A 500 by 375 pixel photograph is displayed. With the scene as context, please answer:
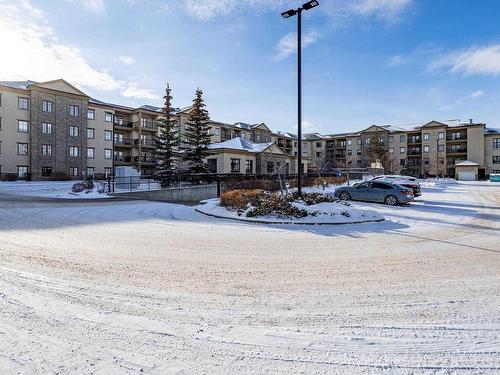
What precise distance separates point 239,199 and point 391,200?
1019 cm

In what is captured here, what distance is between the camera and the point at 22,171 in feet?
139

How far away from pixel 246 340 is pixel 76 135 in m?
52.4

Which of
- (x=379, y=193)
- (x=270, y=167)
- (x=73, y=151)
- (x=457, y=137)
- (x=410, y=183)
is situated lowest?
(x=379, y=193)

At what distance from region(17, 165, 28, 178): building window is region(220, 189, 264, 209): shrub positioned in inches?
1537

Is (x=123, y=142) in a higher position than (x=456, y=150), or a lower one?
lower

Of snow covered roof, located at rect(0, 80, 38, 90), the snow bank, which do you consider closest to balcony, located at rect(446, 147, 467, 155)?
the snow bank

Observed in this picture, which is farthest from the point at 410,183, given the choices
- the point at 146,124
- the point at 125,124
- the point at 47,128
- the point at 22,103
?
the point at 125,124

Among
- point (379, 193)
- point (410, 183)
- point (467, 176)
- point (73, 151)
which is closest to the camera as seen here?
point (379, 193)

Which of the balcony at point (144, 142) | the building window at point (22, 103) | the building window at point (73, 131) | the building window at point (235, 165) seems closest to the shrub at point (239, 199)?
the building window at point (235, 165)

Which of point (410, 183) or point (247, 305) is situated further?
point (410, 183)

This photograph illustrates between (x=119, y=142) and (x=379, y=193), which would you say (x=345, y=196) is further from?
(x=119, y=142)

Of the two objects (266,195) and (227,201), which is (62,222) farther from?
(266,195)

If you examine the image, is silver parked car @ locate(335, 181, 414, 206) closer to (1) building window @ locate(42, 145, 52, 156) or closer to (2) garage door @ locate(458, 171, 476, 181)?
(1) building window @ locate(42, 145, 52, 156)

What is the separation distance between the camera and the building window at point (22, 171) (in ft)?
138
